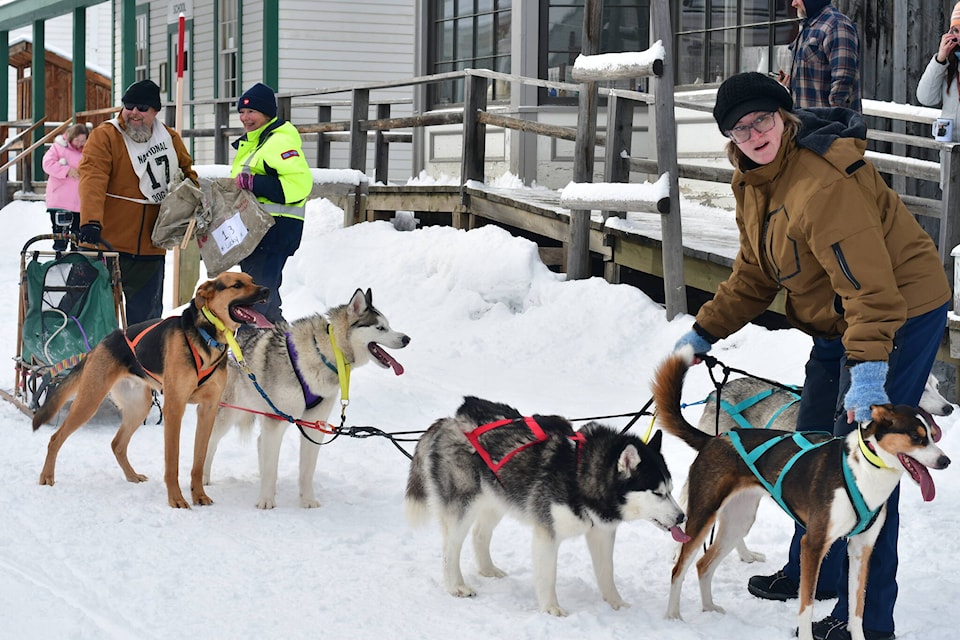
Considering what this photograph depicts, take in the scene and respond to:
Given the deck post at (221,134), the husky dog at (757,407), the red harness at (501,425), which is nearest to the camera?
the red harness at (501,425)

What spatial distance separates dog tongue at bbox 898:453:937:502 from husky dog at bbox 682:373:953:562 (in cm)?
146

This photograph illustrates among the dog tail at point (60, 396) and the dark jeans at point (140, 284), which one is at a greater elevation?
the dark jeans at point (140, 284)

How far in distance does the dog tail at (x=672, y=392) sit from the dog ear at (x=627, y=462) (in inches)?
7.1

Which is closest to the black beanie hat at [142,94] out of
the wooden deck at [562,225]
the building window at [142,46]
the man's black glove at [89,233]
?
the man's black glove at [89,233]

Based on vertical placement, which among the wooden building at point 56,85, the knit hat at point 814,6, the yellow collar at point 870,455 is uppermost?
the wooden building at point 56,85

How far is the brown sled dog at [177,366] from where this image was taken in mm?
5574

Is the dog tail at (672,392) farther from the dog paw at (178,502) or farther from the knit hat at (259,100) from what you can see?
the knit hat at (259,100)

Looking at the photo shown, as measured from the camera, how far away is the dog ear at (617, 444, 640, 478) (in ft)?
13.1

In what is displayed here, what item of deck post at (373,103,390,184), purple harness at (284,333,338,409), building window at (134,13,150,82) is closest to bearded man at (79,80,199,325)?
purple harness at (284,333,338,409)

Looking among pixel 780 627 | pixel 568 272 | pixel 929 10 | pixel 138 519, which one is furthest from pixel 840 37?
pixel 138 519

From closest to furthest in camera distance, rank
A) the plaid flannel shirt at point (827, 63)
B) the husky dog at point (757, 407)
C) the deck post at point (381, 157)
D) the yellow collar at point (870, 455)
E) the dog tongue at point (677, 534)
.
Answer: the yellow collar at point (870, 455) < the dog tongue at point (677, 534) < the husky dog at point (757, 407) < the plaid flannel shirt at point (827, 63) < the deck post at point (381, 157)

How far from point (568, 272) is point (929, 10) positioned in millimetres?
3567

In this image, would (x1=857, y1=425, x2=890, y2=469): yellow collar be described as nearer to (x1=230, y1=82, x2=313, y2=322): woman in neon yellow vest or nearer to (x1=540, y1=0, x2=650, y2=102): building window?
(x1=230, y1=82, x2=313, y2=322): woman in neon yellow vest

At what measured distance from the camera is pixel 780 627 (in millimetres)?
4016
